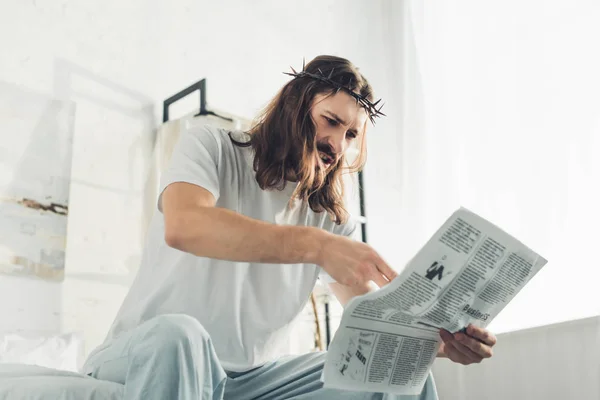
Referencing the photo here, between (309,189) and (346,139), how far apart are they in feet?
0.50

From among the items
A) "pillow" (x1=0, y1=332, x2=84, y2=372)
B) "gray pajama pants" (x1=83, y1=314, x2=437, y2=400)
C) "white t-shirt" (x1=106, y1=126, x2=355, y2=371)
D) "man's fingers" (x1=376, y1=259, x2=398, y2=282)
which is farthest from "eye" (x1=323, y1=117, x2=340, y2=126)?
"pillow" (x1=0, y1=332, x2=84, y2=372)

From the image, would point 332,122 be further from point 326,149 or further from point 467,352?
point 467,352

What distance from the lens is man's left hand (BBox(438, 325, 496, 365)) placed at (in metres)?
1.12

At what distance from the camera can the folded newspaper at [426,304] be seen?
3.01ft

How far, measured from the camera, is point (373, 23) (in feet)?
11.5

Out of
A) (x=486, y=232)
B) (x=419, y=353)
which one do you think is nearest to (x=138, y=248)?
(x=419, y=353)

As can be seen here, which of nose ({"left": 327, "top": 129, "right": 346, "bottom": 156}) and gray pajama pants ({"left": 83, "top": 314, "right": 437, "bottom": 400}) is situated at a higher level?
nose ({"left": 327, "top": 129, "right": 346, "bottom": 156})

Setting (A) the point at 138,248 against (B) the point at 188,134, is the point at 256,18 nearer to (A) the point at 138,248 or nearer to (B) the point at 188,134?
(A) the point at 138,248

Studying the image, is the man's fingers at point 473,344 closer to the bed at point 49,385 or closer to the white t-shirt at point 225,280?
the white t-shirt at point 225,280

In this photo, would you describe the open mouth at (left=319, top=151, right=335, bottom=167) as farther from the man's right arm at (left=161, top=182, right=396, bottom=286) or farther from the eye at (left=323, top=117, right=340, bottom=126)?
the man's right arm at (left=161, top=182, right=396, bottom=286)

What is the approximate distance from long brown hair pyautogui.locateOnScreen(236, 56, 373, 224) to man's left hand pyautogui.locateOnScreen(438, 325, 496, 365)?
0.49 metres

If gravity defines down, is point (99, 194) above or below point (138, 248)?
above

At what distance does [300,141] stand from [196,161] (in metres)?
0.28

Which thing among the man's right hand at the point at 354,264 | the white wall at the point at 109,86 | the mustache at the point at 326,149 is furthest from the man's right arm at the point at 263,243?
the white wall at the point at 109,86
